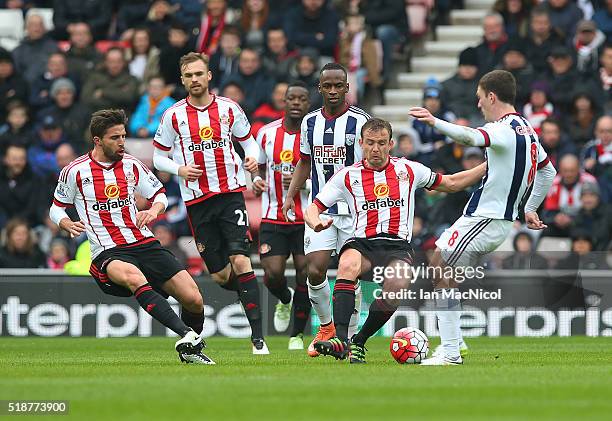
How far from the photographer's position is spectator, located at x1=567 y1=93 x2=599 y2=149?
19312mm

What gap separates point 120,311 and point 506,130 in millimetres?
7618

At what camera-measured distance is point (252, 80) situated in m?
20.9

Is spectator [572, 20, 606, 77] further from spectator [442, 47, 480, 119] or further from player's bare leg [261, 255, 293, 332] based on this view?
player's bare leg [261, 255, 293, 332]

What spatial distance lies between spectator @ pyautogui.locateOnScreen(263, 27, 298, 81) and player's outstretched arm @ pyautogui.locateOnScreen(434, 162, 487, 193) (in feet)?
30.0

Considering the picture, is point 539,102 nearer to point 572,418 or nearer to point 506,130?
point 506,130

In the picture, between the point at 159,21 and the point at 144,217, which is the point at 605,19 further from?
the point at 144,217

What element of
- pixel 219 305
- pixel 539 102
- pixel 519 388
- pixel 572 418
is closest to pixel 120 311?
pixel 219 305

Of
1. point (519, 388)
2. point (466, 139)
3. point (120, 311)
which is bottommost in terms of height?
point (120, 311)

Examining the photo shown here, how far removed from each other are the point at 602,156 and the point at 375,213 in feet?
24.6

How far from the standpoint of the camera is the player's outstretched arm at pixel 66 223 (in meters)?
12.2

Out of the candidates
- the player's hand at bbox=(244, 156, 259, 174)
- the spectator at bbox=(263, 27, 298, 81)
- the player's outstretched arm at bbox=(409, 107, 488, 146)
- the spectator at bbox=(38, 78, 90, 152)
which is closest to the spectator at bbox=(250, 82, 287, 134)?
the spectator at bbox=(263, 27, 298, 81)

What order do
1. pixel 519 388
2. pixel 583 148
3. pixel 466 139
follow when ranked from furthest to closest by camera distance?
1. pixel 583 148
2. pixel 466 139
3. pixel 519 388

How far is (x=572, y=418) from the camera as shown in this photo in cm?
794

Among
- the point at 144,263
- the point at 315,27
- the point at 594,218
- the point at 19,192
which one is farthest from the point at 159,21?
the point at 144,263
